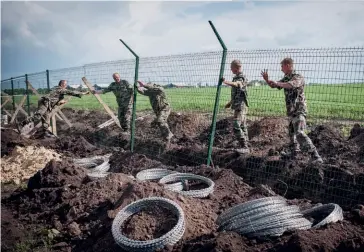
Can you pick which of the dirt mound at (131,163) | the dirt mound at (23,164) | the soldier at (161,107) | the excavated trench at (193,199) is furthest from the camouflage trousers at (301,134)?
the dirt mound at (23,164)

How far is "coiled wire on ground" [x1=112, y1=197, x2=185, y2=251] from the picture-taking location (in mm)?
3971

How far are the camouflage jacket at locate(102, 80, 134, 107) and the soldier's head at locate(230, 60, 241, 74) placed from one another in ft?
17.2

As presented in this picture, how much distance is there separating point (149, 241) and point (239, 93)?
4699 mm

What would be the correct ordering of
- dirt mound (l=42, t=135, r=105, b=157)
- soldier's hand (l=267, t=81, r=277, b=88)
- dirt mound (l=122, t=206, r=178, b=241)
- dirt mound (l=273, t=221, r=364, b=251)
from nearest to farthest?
dirt mound (l=273, t=221, r=364, b=251) < dirt mound (l=122, t=206, r=178, b=241) < soldier's hand (l=267, t=81, r=277, b=88) < dirt mound (l=42, t=135, r=105, b=157)

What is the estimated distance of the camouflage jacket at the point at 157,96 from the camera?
9.91 m

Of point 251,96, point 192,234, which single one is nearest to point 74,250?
point 192,234

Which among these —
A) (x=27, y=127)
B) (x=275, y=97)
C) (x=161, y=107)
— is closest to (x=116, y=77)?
(x=161, y=107)

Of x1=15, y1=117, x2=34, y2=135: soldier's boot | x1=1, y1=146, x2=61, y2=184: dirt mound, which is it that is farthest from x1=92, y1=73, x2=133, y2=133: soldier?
x1=15, y1=117, x2=34, y2=135: soldier's boot

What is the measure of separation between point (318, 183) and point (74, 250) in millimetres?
3894

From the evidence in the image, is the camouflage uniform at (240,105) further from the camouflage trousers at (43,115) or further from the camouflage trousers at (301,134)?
the camouflage trousers at (43,115)

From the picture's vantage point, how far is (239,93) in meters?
7.99

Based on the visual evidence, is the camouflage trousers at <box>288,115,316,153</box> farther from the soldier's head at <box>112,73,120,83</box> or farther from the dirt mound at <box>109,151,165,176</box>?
the soldier's head at <box>112,73,120,83</box>

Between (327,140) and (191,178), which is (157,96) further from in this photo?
(327,140)

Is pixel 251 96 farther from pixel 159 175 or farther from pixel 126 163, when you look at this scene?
pixel 126 163
